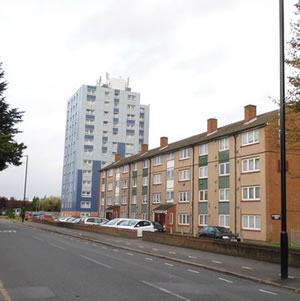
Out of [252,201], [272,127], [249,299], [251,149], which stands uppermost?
[251,149]

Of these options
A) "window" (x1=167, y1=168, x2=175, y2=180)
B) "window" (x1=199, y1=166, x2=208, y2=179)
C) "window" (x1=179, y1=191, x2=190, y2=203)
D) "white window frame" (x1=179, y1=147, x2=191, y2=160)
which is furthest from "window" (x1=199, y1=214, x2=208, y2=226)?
"window" (x1=167, y1=168, x2=175, y2=180)

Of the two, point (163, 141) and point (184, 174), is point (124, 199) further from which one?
point (184, 174)

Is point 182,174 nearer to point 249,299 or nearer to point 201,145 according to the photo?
point 201,145

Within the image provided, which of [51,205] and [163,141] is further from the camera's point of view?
[51,205]

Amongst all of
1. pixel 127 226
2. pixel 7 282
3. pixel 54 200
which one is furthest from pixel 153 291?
pixel 54 200

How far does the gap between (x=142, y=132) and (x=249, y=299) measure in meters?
96.8

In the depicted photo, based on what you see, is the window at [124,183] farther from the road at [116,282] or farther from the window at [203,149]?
the road at [116,282]

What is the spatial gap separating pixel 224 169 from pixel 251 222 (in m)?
6.54

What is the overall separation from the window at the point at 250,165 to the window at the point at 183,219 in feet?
34.4

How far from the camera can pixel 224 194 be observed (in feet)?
130

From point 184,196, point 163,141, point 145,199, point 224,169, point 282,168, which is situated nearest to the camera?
point 282,168

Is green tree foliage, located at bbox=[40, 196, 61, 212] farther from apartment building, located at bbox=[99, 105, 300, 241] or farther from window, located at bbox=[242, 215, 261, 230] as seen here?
window, located at bbox=[242, 215, 261, 230]

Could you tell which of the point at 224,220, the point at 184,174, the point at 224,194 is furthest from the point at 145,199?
the point at 224,220

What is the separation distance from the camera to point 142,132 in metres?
106
